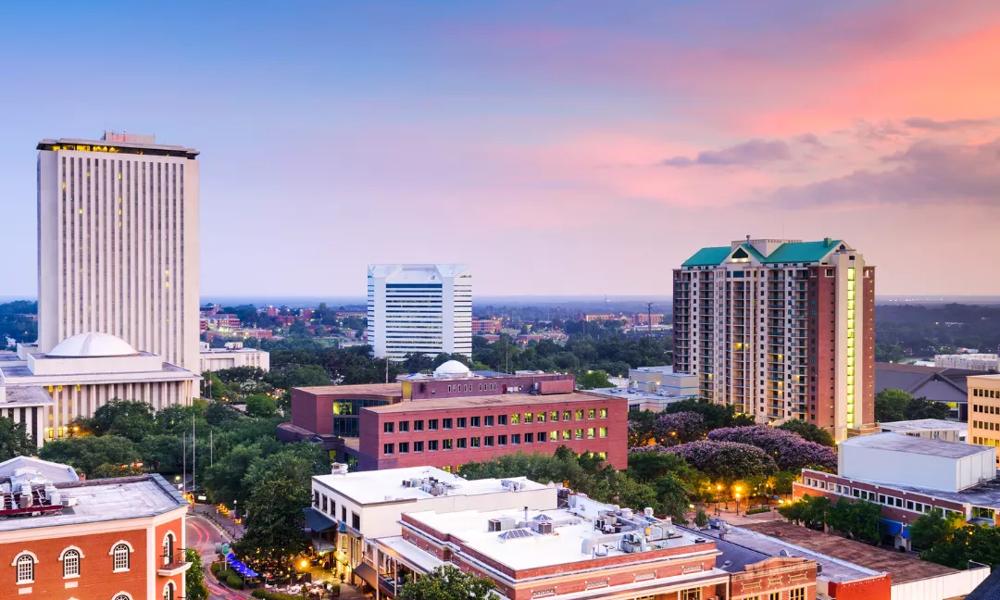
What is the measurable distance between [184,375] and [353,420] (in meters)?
42.4

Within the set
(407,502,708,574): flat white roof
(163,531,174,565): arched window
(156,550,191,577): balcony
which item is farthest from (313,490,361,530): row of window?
(163,531,174,565): arched window

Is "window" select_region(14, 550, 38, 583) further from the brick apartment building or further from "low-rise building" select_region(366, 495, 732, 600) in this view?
the brick apartment building

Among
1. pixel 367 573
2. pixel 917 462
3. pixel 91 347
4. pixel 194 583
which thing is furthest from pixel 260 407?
pixel 917 462

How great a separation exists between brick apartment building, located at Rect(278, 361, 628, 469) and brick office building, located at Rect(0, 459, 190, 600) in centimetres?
4018

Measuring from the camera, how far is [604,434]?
97.5 meters

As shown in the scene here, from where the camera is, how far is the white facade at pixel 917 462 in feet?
260

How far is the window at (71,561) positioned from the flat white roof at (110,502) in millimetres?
1300

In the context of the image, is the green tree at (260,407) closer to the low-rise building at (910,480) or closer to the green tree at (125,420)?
the green tree at (125,420)

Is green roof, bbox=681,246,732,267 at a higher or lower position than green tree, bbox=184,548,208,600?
higher

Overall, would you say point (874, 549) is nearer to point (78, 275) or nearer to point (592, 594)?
point (592, 594)

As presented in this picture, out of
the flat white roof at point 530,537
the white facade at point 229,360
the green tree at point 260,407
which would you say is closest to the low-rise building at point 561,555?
the flat white roof at point 530,537

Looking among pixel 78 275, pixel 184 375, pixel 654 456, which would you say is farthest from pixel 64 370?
pixel 654 456

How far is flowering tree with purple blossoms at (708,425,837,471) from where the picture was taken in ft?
327

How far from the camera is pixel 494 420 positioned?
91500 millimetres
